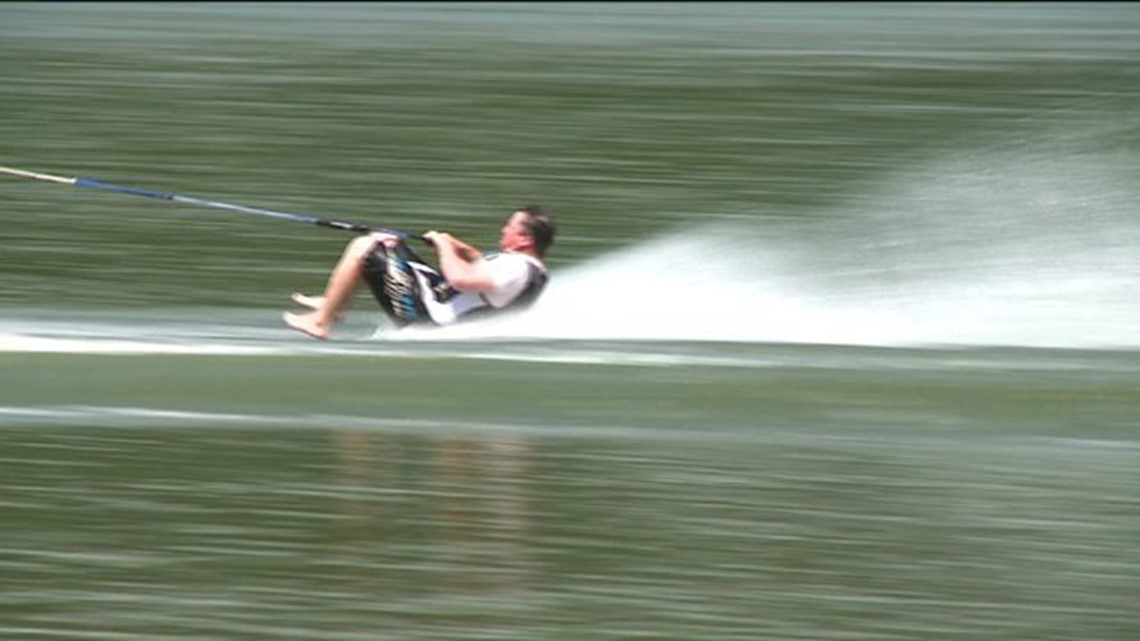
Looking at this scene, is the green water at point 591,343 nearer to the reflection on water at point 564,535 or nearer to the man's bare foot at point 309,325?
the reflection on water at point 564,535

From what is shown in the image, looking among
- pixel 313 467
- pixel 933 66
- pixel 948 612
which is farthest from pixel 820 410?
pixel 933 66

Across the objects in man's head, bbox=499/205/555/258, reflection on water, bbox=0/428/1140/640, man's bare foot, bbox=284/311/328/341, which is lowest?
reflection on water, bbox=0/428/1140/640

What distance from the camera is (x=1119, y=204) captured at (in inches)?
802

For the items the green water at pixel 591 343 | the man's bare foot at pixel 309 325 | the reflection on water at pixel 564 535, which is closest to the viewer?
the reflection on water at pixel 564 535

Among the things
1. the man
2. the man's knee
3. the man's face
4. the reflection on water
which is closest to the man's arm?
the man

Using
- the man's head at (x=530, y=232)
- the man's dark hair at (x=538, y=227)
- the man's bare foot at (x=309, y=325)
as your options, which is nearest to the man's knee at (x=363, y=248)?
the man's bare foot at (x=309, y=325)

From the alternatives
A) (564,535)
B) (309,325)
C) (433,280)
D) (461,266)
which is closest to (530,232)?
A: (461,266)

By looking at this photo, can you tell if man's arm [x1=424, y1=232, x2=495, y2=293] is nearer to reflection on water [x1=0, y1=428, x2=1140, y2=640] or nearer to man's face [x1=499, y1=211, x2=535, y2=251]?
man's face [x1=499, y1=211, x2=535, y2=251]

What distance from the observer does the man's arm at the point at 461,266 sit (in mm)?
13438

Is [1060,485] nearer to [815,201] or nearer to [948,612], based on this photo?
[948,612]

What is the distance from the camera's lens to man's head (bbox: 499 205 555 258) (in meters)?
13.7

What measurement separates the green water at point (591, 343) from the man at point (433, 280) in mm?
189

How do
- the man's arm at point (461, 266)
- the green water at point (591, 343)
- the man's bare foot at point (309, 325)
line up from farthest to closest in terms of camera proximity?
the man's bare foot at point (309, 325)
the man's arm at point (461, 266)
the green water at point (591, 343)

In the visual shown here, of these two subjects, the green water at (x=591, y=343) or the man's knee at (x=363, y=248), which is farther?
the man's knee at (x=363, y=248)
